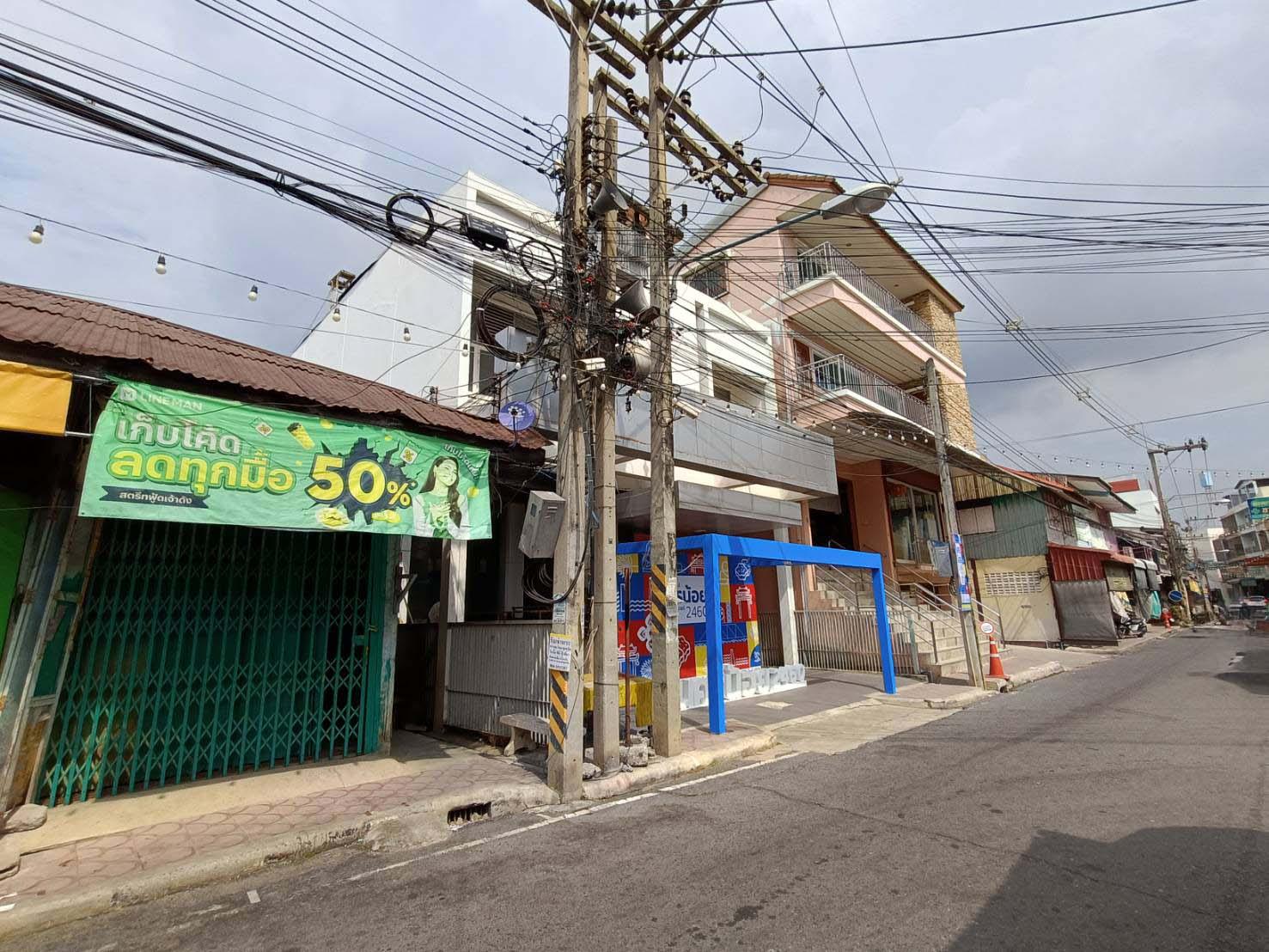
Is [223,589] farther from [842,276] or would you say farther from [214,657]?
[842,276]

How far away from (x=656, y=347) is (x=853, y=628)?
36.8ft

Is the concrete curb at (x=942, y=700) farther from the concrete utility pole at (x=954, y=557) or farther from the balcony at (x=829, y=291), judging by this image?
the balcony at (x=829, y=291)

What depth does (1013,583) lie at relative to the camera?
85.5 feet

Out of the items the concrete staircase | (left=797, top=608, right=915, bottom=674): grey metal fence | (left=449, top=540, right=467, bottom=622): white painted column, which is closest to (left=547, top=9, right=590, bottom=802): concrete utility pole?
(left=449, top=540, right=467, bottom=622): white painted column

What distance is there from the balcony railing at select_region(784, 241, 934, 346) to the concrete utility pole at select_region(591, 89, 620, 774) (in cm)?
1264

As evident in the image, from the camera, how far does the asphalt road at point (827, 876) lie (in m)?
3.49

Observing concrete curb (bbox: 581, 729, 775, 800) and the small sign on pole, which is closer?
concrete curb (bbox: 581, 729, 775, 800)

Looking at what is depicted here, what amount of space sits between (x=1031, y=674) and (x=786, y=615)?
6477 mm

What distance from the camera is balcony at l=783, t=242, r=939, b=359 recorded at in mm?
19047

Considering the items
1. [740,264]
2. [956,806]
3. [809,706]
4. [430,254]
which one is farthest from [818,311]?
[956,806]

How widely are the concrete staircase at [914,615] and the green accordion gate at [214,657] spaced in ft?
41.0

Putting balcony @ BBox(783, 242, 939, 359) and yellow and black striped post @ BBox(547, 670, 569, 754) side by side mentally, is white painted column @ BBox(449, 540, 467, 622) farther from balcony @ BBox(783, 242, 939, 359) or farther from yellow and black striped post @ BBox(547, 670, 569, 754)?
balcony @ BBox(783, 242, 939, 359)

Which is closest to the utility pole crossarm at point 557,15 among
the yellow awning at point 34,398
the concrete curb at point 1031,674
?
the yellow awning at point 34,398

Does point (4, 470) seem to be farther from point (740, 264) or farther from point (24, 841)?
point (740, 264)
